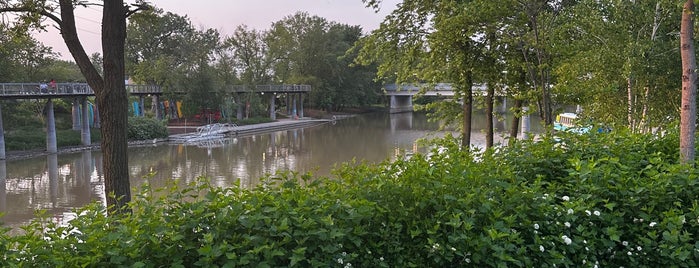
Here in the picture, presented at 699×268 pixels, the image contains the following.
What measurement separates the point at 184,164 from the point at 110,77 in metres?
20.5

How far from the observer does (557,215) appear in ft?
11.0

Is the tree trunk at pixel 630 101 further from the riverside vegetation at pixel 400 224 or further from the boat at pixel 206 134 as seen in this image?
the boat at pixel 206 134

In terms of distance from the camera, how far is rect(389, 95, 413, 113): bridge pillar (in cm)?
7800

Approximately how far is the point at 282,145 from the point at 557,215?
3333cm

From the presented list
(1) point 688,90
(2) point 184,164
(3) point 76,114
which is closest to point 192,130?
(3) point 76,114

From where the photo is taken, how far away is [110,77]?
24.0 ft

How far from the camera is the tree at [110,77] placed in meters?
7.26

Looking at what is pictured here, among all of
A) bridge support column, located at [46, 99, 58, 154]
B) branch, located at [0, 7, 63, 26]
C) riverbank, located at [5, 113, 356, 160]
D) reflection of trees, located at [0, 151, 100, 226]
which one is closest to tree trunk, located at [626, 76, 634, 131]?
branch, located at [0, 7, 63, 26]

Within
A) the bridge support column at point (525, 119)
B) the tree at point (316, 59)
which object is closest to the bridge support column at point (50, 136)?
the bridge support column at point (525, 119)

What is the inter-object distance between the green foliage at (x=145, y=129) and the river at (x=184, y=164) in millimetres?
2105

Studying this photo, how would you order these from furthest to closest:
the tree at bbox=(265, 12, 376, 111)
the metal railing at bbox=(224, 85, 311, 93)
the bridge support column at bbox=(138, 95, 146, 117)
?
the tree at bbox=(265, 12, 376, 111) → the metal railing at bbox=(224, 85, 311, 93) → the bridge support column at bbox=(138, 95, 146, 117)

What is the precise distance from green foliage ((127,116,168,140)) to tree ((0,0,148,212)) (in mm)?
30378

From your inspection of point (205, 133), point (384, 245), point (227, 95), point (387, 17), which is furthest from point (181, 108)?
point (384, 245)

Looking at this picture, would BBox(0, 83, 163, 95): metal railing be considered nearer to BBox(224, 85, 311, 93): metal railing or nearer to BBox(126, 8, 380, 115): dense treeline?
BBox(126, 8, 380, 115): dense treeline
